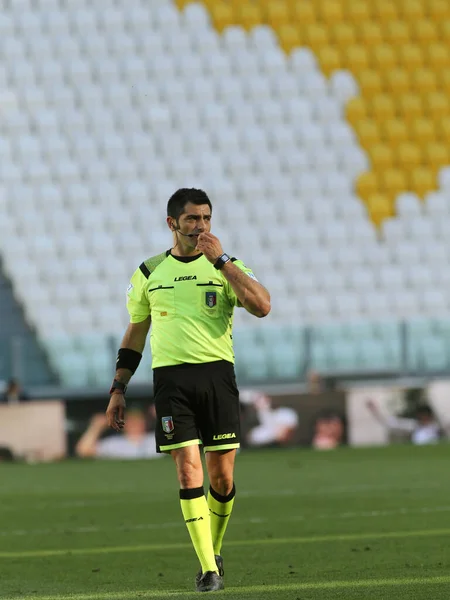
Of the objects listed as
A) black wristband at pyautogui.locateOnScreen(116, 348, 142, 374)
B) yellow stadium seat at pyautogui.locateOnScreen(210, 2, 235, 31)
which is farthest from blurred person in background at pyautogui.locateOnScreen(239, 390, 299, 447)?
black wristband at pyautogui.locateOnScreen(116, 348, 142, 374)

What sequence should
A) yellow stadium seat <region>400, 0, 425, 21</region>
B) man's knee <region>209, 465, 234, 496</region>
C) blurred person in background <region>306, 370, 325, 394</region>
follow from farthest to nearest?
yellow stadium seat <region>400, 0, 425, 21</region>, blurred person in background <region>306, 370, 325, 394</region>, man's knee <region>209, 465, 234, 496</region>

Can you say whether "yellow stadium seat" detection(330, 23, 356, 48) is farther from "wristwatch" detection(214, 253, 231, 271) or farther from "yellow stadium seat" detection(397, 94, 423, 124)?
"wristwatch" detection(214, 253, 231, 271)

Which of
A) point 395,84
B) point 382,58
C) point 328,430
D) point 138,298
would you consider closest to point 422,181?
point 395,84

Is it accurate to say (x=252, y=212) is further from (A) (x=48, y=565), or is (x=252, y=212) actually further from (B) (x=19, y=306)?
(A) (x=48, y=565)

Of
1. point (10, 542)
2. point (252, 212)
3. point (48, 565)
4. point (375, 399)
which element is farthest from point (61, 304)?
point (48, 565)

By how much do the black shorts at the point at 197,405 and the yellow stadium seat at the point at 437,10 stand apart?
19.5 meters

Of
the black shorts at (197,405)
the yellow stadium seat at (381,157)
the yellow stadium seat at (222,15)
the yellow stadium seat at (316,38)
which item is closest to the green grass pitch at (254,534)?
the black shorts at (197,405)

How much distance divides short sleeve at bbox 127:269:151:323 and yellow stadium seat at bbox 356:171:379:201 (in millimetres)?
16874

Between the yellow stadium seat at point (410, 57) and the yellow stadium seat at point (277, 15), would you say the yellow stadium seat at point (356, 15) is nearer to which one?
the yellow stadium seat at point (410, 57)

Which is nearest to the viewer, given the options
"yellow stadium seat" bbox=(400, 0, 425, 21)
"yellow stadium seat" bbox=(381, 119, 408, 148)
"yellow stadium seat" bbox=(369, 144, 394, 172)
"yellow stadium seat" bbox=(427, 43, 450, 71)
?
"yellow stadium seat" bbox=(369, 144, 394, 172)

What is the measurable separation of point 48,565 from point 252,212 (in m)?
15.5

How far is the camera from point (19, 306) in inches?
814

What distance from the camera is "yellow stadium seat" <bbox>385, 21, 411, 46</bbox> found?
23.9m

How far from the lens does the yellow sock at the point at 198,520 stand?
18.2 feet
